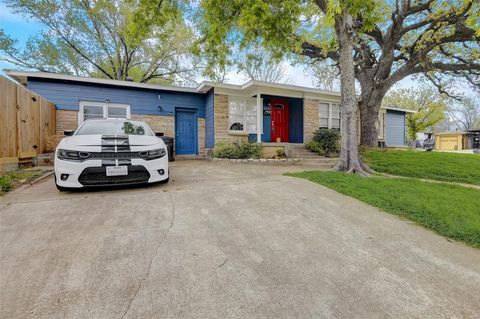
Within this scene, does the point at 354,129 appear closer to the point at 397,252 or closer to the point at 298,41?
the point at 298,41

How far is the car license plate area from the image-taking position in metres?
3.89

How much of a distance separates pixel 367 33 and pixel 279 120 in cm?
533

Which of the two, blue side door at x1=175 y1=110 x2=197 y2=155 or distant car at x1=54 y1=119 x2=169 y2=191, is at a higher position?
blue side door at x1=175 y1=110 x2=197 y2=155

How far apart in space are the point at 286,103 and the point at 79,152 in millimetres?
10778

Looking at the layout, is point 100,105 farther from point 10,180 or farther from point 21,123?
point 10,180

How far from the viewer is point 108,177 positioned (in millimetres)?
3943

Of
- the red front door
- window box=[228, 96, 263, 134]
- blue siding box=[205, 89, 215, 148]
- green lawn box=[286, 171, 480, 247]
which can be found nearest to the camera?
green lawn box=[286, 171, 480, 247]

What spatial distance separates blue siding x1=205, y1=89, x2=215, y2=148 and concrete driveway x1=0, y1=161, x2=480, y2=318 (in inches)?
287

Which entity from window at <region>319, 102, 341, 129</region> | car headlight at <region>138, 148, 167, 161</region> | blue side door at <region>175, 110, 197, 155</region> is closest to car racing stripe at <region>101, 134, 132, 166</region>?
car headlight at <region>138, 148, 167, 161</region>

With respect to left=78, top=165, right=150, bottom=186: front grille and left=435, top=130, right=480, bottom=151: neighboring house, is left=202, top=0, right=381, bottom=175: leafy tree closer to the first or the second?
left=78, top=165, right=150, bottom=186: front grille

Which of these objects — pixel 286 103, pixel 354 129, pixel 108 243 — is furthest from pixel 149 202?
pixel 286 103

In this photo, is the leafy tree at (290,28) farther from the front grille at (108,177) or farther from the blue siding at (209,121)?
the front grille at (108,177)

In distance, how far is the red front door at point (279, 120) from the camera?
12.5 metres

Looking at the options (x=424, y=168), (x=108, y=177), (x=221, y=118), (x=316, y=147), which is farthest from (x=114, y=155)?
(x=316, y=147)
